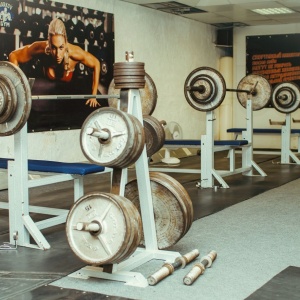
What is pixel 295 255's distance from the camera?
3.49 metres

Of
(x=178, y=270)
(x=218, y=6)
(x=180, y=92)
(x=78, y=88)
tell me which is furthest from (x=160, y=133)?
(x=180, y=92)

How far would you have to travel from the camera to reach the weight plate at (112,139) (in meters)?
Result: 2.92

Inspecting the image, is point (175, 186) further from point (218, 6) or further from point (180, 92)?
point (180, 92)

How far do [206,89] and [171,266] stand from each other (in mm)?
3302

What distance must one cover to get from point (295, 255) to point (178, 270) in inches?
30.1

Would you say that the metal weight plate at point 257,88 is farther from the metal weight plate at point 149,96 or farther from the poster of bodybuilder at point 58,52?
the metal weight plate at point 149,96

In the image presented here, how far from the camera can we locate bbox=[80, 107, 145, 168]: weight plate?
2918 mm

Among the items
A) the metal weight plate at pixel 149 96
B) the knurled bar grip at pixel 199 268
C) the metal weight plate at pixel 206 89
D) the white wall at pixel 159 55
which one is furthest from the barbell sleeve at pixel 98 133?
the white wall at pixel 159 55

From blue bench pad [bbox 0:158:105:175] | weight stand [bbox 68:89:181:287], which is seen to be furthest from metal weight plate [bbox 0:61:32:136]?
weight stand [bbox 68:89:181:287]

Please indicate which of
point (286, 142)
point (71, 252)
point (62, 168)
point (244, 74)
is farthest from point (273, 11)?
point (71, 252)

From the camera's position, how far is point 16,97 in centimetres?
347

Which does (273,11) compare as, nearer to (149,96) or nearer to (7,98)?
(149,96)

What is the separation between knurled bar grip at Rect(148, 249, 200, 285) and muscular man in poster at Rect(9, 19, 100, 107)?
12.0 feet

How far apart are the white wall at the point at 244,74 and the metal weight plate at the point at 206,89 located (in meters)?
4.68
